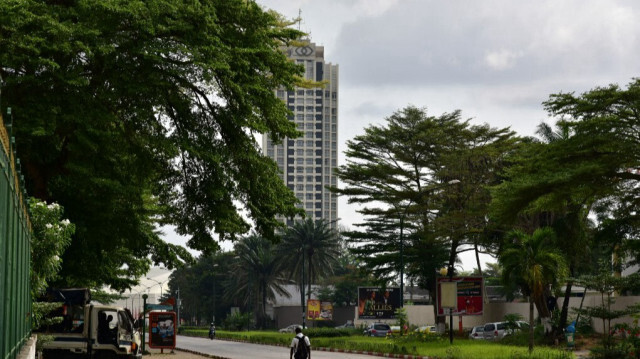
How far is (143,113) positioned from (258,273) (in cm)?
8617

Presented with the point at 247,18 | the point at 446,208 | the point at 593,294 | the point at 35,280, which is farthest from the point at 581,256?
the point at 35,280

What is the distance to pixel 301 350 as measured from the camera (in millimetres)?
24562

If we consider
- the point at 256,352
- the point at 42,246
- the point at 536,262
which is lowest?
the point at 256,352

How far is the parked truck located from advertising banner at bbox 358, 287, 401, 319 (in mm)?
42578

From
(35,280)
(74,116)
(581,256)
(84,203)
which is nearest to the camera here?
(35,280)

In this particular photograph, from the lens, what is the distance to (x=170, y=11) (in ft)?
77.2

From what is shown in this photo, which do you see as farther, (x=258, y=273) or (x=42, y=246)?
(x=258, y=273)

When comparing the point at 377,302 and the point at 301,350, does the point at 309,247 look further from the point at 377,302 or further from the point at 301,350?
the point at 301,350

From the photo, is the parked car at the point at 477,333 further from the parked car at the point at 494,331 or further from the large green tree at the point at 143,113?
the large green tree at the point at 143,113

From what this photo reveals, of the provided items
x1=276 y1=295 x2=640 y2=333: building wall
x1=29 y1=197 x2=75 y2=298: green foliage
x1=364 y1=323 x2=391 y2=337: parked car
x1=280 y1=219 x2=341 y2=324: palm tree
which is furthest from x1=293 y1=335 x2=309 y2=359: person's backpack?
x1=280 y1=219 x2=341 y2=324: palm tree

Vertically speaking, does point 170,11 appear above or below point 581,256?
above

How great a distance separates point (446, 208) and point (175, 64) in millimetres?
36101

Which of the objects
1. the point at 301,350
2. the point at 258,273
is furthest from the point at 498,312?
the point at 258,273

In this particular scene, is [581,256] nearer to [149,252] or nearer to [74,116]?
[149,252]
